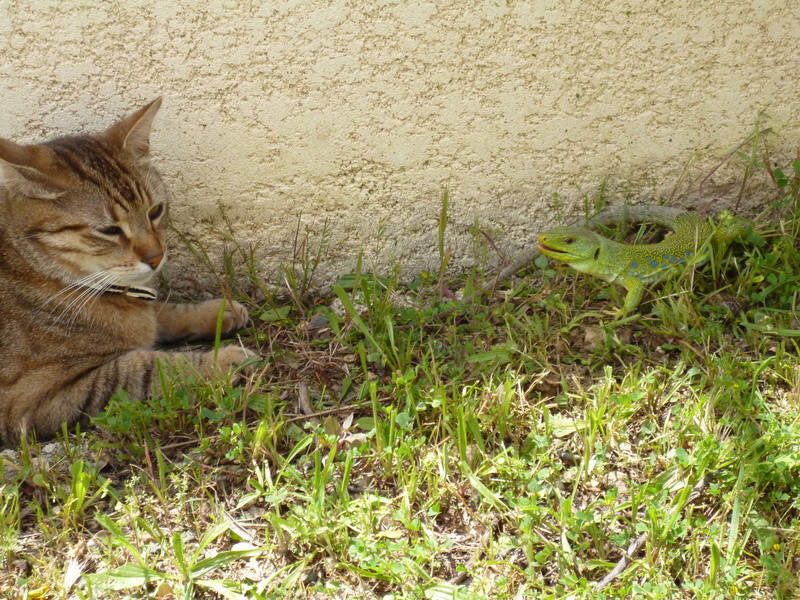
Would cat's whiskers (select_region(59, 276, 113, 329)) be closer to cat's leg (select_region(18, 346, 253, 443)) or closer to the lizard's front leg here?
cat's leg (select_region(18, 346, 253, 443))

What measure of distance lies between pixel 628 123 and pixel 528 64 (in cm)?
57

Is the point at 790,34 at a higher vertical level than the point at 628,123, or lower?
higher

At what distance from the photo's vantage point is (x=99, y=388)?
10.8ft

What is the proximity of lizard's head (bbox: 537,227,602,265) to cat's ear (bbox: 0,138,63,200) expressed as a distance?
2.08 meters

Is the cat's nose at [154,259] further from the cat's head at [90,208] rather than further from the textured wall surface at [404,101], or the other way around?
the textured wall surface at [404,101]

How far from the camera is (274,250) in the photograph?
12.6 feet

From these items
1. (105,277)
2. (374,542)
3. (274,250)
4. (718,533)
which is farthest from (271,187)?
(718,533)

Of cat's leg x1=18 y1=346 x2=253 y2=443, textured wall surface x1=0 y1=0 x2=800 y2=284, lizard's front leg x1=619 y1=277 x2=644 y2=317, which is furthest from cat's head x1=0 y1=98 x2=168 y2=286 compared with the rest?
lizard's front leg x1=619 y1=277 x2=644 y2=317

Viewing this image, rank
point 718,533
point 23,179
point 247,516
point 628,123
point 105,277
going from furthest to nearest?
point 628,123, point 105,277, point 23,179, point 247,516, point 718,533

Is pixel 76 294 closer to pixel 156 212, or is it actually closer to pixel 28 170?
pixel 156 212

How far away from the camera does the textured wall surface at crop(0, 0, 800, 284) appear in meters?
3.35

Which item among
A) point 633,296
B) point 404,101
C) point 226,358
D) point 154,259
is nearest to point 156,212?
point 154,259

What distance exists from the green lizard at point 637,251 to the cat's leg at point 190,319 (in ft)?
5.04

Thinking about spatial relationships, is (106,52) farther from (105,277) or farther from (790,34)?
(790,34)
